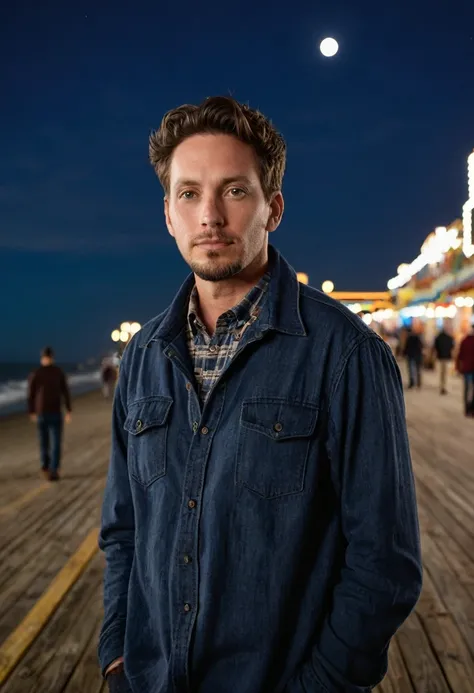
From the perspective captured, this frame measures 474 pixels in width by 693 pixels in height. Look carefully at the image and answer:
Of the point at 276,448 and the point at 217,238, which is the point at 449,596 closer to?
the point at 276,448

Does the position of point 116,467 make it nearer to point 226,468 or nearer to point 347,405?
point 226,468

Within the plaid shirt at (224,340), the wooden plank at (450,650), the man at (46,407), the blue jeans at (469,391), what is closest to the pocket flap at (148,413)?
the plaid shirt at (224,340)

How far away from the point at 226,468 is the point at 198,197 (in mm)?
786

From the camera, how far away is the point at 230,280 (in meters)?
2.03

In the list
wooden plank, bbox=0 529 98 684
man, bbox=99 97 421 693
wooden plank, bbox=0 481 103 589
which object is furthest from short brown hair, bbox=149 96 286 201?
wooden plank, bbox=0 481 103 589

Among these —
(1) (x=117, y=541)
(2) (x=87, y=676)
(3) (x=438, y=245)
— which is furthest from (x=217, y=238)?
(3) (x=438, y=245)

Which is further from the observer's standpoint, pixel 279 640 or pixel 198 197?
pixel 198 197

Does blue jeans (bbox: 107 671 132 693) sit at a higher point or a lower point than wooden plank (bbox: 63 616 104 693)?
higher

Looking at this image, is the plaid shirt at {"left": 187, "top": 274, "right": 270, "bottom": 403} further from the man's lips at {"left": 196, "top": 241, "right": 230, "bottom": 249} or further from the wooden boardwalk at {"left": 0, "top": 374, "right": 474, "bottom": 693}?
the wooden boardwalk at {"left": 0, "top": 374, "right": 474, "bottom": 693}

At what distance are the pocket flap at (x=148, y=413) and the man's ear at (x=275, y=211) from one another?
0.62 meters

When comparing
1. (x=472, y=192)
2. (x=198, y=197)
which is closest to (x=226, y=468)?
(x=198, y=197)

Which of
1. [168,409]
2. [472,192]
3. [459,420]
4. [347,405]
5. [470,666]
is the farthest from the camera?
[472,192]

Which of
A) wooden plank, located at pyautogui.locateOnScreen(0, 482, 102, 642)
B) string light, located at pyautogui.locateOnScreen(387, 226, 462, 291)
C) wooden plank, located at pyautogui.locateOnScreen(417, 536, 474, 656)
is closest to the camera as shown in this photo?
wooden plank, located at pyautogui.locateOnScreen(417, 536, 474, 656)

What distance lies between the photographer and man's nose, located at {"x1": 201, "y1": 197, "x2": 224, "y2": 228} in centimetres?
192
